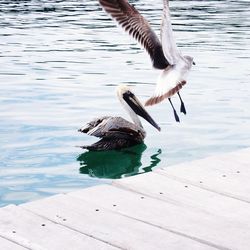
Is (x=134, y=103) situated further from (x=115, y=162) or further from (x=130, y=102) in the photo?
(x=115, y=162)

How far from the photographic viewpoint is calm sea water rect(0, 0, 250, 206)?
31.0 ft

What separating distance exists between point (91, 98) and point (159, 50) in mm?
5825

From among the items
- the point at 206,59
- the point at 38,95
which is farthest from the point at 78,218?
the point at 206,59

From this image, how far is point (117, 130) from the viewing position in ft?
33.3

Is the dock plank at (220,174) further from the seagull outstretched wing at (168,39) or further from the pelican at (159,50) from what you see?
the seagull outstretched wing at (168,39)

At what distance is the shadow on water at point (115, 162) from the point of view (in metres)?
9.25

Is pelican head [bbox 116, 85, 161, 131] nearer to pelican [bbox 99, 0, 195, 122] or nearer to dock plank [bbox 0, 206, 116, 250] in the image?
pelican [bbox 99, 0, 195, 122]

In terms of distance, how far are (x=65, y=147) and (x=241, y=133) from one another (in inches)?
104

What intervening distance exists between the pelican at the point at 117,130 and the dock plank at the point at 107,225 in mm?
4492

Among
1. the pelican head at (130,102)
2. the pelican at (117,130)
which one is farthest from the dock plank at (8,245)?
the pelican head at (130,102)

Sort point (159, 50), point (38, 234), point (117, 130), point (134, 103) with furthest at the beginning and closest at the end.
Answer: point (134, 103) < point (117, 130) < point (159, 50) < point (38, 234)

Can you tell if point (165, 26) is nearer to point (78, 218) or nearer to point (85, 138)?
point (78, 218)

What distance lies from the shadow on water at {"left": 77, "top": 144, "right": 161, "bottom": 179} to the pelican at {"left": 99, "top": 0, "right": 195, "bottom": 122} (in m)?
1.81

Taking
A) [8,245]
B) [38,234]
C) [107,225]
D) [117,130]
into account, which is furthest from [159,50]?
[8,245]
